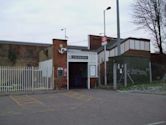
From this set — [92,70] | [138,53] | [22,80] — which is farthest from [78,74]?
[138,53]

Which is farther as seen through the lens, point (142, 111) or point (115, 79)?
point (115, 79)

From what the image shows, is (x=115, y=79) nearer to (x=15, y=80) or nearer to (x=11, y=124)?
(x=15, y=80)

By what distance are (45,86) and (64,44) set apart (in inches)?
183

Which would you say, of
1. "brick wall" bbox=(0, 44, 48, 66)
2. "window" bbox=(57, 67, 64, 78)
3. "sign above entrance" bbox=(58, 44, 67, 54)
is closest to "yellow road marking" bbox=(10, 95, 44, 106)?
"window" bbox=(57, 67, 64, 78)

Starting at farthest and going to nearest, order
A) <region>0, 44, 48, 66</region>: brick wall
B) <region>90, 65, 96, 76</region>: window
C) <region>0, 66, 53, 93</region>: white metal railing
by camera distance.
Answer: <region>0, 44, 48, 66</region>: brick wall, <region>90, 65, 96, 76</region>: window, <region>0, 66, 53, 93</region>: white metal railing

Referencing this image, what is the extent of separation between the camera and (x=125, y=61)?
32125 mm

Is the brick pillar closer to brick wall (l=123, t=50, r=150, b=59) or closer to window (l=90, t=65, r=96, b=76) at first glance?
window (l=90, t=65, r=96, b=76)

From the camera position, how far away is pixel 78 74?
36.4 metres

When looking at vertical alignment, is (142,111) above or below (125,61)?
below

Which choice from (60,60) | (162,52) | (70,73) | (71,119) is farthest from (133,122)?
(162,52)

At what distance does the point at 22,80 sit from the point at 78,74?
773cm

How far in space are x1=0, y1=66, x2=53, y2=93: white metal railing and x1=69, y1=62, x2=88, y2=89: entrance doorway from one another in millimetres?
Answer: 4776

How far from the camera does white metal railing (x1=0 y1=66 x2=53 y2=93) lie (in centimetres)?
3005

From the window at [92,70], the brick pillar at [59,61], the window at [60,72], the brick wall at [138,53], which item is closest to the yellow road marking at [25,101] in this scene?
the brick pillar at [59,61]
